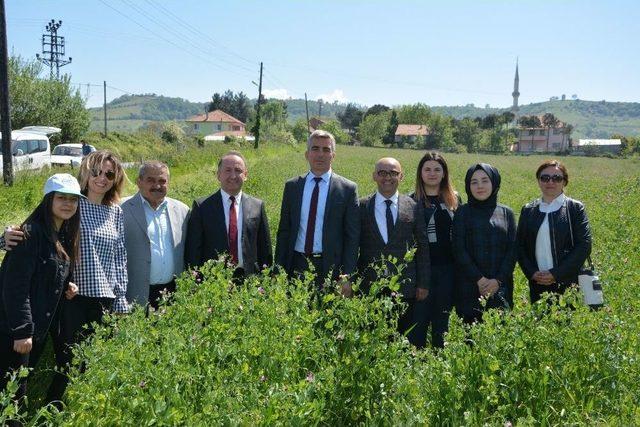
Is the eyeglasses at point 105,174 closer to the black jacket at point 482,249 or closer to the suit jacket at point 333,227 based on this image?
the suit jacket at point 333,227

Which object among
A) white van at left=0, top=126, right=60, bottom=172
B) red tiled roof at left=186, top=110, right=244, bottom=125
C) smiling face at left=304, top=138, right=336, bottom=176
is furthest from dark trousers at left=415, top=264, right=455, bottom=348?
red tiled roof at left=186, top=110, right=244, bottom=125

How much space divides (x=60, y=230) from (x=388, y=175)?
8.26ft

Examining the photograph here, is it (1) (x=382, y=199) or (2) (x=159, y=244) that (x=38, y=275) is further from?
(1) (x=382, y=199)

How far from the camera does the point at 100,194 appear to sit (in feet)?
13.5

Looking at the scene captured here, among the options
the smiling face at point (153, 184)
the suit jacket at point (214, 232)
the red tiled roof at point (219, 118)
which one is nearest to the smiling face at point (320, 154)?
the suit jacket at point (214, 232)

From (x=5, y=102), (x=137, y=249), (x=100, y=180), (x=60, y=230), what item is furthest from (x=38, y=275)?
(x=5, y=102)

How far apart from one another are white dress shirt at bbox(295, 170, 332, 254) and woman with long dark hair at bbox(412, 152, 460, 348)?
33.0 inches

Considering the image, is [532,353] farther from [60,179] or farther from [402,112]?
[402,112]

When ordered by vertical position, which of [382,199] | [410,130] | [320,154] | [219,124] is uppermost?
[219,124]

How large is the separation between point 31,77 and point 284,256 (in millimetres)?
35707

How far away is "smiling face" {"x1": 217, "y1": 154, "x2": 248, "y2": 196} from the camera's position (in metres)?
4.78

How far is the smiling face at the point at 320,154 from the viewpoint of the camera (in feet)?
15.6

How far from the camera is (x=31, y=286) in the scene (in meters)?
3.57

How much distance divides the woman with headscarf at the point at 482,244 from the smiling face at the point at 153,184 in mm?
2454
